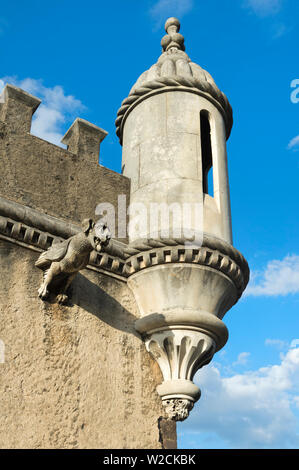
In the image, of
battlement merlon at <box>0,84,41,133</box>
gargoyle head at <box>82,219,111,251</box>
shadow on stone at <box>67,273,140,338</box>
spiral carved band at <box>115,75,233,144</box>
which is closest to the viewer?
gargoyle head at <box>82,219,111,251</box>

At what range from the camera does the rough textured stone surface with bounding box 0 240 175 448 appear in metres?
5.02

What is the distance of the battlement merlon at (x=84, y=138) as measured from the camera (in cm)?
663

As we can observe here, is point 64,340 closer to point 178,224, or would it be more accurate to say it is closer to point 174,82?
point 178,224

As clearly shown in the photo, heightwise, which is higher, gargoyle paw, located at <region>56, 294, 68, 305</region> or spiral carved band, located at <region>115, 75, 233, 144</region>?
spiral carved band, located at <region>115, 75, 233, 144</region>

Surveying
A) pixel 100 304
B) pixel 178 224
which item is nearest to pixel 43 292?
pixel 100 304

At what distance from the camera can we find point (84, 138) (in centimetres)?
671

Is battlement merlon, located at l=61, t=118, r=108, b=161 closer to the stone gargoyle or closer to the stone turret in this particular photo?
the stone turret

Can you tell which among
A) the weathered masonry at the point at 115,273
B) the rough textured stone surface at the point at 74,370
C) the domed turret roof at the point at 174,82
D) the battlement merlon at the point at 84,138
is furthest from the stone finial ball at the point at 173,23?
the rough textured stone surface at the point at 74,370

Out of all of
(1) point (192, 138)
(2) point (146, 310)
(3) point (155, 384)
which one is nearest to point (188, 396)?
(3) point (155, 384)

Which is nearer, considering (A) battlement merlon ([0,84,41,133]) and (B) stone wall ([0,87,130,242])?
(B) stone wall ([0,87,130,242])

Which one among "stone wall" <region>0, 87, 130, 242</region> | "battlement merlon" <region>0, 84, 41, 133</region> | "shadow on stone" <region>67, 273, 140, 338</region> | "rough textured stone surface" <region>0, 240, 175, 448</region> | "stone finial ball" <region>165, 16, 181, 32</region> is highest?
"stone finial ball" <region>165, 16, 181, 32</region>

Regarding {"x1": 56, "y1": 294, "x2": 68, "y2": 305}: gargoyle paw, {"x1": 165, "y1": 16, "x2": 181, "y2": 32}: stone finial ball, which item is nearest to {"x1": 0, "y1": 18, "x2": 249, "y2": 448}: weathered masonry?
{"x1": 56, "y1": 294, "x2": 68, "y2": 305}: gargoyle paw

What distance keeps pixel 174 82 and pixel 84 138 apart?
4.13 feet

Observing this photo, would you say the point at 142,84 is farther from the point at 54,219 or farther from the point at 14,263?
the point at 14,263
